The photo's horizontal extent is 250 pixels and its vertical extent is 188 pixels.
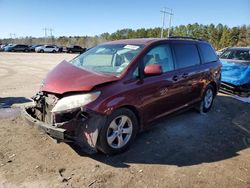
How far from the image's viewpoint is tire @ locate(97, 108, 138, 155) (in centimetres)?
394

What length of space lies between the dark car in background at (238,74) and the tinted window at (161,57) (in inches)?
198

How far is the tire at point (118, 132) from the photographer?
394 centimetres

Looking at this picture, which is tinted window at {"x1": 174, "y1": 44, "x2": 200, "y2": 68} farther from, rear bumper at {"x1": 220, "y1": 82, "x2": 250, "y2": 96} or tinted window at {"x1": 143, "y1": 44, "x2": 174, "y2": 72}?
rear bumper at {"x1": 220, "y1": 82, "x2": 250, "y2": 96}

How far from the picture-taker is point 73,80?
409 cm

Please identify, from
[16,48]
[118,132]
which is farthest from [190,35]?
[118,132]

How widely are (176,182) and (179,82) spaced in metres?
2.22

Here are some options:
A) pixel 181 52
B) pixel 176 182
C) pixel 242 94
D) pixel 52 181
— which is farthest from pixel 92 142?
pixel 242 94

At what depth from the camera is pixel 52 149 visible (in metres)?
4.41

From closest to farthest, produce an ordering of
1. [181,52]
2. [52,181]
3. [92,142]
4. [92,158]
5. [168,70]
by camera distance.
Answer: [52,181]
[92,142]
[92,158]
[168,70]
[181,52]

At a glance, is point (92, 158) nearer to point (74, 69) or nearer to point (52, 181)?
point (52, 181)

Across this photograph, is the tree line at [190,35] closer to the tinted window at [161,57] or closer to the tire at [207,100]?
the tire at [207,100]

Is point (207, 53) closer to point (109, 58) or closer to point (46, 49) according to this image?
point (109, 58)

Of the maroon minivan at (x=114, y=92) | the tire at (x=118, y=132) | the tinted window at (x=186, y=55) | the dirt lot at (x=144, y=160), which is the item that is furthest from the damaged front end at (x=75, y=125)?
the tinted window at (x=186, y=55)

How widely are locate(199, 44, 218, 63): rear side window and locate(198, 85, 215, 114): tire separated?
67 cm
